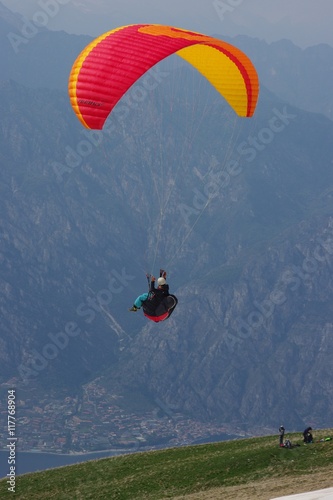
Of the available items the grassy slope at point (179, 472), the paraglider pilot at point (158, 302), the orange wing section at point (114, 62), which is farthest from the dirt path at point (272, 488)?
the orange wing section at point (114, 62)

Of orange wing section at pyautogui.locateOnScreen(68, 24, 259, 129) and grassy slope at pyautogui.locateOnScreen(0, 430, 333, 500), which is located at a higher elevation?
orange wing section at pyautogui.locateOnScreen(68, 24, 259, 129)

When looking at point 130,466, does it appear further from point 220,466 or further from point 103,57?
point 103,57

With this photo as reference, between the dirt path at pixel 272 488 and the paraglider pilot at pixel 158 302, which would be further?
the paraglider pilot at pixel 158 302

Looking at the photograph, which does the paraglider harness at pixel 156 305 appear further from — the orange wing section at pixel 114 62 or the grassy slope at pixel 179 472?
the grassy slope at pixel 179 472

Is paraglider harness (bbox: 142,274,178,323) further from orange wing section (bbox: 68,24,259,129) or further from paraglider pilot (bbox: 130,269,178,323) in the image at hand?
orange wing section (bbox: 68,24,259,129)

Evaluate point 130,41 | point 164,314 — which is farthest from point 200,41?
point 164,314

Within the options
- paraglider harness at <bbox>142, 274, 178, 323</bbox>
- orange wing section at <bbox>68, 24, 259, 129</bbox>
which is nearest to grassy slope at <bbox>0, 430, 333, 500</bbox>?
paraglider harness at <bbox>142, 274, 178, 323</bbox>
